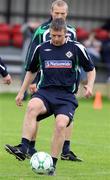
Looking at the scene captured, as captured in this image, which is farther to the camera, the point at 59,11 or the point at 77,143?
the point at 77,143

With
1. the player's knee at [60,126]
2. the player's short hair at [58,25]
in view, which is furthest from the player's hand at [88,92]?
the player's short hair at [58,25]

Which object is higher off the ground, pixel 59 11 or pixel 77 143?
pixel 59 11

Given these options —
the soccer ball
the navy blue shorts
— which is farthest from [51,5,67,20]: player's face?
the soccer ball

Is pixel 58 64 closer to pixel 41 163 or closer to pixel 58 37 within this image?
pixel 58 37

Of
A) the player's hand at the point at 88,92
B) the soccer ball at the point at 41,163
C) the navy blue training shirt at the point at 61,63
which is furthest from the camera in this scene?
the navy blue training shirt at the point at 61,63

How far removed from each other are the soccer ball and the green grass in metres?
0.10

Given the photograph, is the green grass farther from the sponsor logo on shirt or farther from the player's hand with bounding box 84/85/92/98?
the sponsor logo on shirt

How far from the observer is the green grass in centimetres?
1033

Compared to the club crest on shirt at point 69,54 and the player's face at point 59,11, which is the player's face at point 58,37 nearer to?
the club crest on shirt at point 69,54

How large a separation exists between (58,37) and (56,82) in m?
0.63

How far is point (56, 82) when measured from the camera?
10.7 m

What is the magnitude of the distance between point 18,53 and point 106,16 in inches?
188

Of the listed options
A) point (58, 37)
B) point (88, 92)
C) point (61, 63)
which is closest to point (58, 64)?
point (61, 63)

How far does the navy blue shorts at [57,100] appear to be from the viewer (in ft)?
34.9
